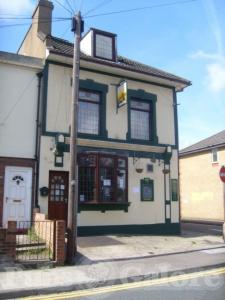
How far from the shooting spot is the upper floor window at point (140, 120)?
54.7ft

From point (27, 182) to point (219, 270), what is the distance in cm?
758

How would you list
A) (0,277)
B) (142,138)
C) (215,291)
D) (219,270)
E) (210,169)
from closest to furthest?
(215,291), (0,277), (219,270), (142,138), (210,169)

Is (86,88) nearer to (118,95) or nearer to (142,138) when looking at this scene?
(118,95)

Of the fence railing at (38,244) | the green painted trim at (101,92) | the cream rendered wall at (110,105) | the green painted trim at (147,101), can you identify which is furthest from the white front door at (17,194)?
the green painted trim at (147,101)

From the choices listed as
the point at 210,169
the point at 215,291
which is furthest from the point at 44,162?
the point at 210,169

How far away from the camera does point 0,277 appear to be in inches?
324

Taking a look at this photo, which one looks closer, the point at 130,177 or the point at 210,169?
the point at 130,177

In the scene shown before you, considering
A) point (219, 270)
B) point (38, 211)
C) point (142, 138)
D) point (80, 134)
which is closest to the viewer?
point (219, 270)

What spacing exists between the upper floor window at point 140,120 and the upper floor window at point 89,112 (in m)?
1.73

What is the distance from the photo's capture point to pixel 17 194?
542 inches

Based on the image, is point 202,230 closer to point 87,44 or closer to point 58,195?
point 58,195

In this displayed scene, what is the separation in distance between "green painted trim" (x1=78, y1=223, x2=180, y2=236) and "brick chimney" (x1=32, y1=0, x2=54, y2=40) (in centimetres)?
877

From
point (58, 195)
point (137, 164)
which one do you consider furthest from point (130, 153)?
point (58, 195)

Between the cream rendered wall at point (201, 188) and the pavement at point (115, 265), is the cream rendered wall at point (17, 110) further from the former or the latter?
the cream rendered wall at point (201, 188)
